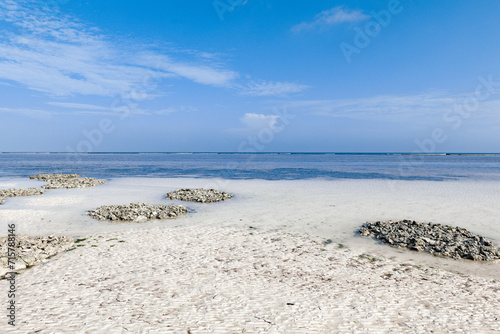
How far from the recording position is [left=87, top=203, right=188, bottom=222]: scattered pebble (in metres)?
17.4

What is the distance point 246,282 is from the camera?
8930mm

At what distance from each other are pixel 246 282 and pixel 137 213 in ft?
37.2

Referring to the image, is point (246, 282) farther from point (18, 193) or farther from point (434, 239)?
point (18, 193)

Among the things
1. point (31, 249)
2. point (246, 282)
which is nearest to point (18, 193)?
point (31, 249)

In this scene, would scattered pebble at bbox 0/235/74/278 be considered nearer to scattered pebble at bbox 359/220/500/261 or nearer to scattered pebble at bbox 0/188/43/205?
scattered pebble at bbox 359/220/500/261

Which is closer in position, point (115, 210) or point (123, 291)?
point (123, 291)

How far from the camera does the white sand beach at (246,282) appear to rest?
22.0 ft

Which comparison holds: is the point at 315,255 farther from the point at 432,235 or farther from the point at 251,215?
the point at 251,215

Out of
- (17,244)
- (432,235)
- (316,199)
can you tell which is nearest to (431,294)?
(432,235)

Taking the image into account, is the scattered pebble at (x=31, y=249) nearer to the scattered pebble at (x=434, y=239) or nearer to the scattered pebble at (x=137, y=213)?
the scattered pebble at (x=137, y=213)

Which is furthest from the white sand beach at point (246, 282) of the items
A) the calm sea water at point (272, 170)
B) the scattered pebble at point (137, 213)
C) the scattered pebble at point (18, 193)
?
the calm sea water at point (272, 170)

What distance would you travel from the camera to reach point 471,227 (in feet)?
51.8

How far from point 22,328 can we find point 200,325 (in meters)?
3.86

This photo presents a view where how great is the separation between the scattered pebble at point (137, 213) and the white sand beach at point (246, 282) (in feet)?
3.41
